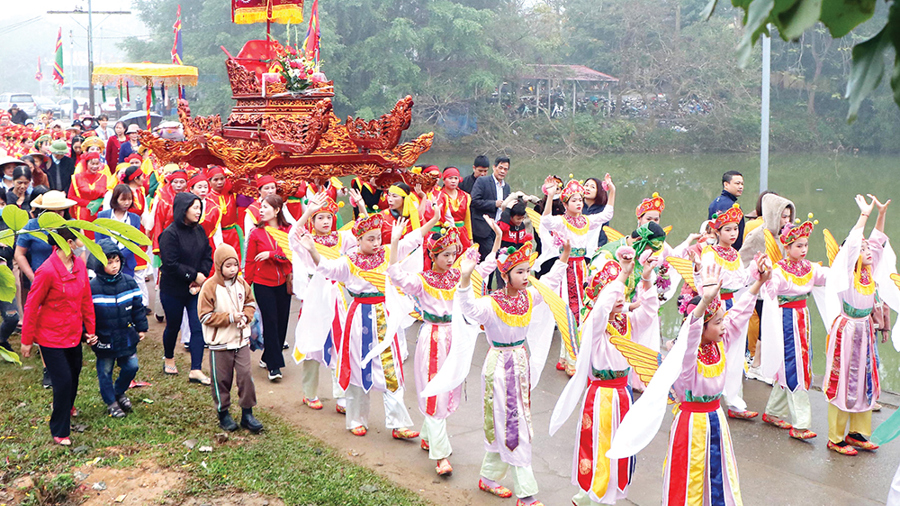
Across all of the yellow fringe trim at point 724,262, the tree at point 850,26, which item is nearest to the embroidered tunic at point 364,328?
the yellow fringe trim at point 724,262

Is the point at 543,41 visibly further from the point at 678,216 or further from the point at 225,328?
the point at 225,328

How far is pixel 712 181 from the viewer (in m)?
24.2

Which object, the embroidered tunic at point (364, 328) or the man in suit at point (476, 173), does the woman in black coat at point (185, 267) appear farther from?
the man in suit at point (476, 173)

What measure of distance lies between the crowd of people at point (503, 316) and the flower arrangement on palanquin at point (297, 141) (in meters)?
0.20

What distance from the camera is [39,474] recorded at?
15.3ft

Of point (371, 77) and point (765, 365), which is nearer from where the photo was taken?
point (765, 365)

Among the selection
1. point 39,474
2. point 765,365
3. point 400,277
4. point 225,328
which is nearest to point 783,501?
point 765,365

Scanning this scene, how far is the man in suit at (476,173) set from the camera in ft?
28.2

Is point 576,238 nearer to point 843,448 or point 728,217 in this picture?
point 728,217

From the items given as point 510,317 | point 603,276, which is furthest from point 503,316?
point 603,276

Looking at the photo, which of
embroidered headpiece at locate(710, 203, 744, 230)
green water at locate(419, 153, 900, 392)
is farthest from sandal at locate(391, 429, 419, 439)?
green water at locate(419, 153, 900, 392)

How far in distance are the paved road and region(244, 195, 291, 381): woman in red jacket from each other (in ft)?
1.40

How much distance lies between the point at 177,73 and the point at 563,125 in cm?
2098

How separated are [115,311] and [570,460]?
3063 mm
